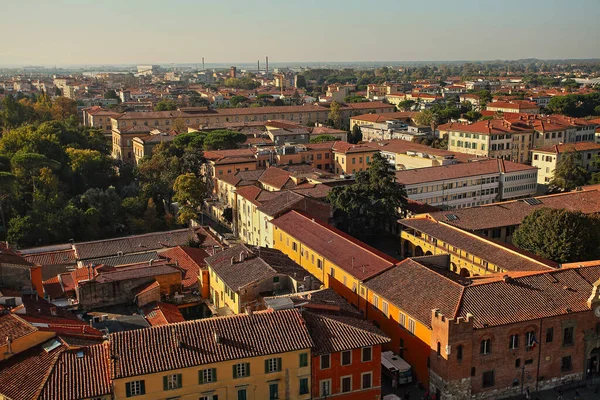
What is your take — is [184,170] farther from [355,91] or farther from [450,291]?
[355,91]

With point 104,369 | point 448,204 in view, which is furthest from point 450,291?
point 448,204

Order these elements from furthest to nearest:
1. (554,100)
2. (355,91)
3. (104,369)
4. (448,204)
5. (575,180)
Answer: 1. (355,91)
2. (554,100)
3. (575,180)
4. (448,204)
5. (104,369)

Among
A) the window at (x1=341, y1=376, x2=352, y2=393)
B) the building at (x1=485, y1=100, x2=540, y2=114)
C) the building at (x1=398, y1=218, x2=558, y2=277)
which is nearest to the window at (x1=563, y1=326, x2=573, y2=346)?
the building at (x1=398, y1=218, x2=558, y2=277)

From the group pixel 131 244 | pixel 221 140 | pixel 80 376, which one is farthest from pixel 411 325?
pixel 221 140

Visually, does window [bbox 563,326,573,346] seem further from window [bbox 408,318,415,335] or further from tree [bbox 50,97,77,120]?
tree [bbox 50,97,77,120]

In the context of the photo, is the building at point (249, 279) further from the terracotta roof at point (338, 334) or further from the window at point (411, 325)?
the window at point (411, 325)

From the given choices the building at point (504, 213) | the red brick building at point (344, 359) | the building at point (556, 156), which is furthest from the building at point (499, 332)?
the building at point (556, 156)
